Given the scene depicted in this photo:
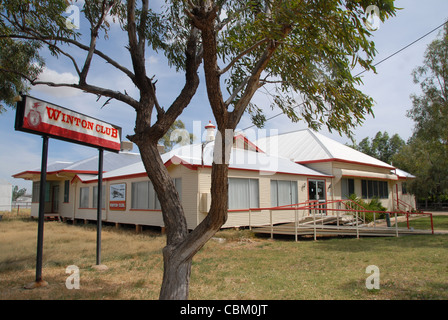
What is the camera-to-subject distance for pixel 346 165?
2133 centimetres

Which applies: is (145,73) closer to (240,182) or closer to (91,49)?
(91,49)

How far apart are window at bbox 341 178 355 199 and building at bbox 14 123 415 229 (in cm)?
6

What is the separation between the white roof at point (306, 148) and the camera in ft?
69.7

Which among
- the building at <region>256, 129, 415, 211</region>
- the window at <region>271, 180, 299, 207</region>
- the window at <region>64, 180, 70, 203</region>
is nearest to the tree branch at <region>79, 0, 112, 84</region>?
the window at <region>271, 180, 299, 207</region>

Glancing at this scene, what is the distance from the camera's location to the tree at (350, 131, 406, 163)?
5809cm

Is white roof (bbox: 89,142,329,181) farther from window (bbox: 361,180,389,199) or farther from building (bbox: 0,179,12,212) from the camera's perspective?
building (bbox: 0,179,12,212)

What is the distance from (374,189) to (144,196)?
1671 centimetres

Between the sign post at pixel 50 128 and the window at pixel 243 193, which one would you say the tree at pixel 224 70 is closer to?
the sign post at pixel 50 128

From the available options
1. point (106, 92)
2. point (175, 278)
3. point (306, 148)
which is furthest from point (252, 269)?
point (306, 148)

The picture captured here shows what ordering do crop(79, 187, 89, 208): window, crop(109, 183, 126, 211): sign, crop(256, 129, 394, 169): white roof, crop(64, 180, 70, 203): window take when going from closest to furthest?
crop(109, 183, 126, 211): sign → crop(256, 129, 394, 169): white roof → crop(79, 187, 89, 208): window → crop(64, 180, 70, 203): window

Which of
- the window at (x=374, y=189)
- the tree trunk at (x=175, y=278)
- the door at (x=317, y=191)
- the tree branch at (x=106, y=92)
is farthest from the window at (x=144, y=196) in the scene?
the window at (x=374, y=189)

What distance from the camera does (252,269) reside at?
26.3ft

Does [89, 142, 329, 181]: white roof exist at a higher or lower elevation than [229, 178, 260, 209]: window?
higher
